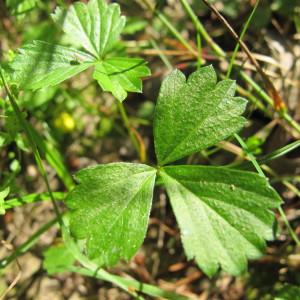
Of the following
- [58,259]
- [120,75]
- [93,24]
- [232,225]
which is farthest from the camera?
[58,259]

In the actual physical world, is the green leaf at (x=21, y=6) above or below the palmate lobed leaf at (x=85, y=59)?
above

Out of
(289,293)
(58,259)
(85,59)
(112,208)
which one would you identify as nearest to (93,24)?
(85,59)

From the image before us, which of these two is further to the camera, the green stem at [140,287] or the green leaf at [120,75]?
the green stem at [140,287]

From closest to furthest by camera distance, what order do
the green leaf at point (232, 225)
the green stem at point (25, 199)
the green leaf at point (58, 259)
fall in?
the green leaf at point (232, 225) → the green stem at point (25, 199) → the green leaf at point (58, 259)

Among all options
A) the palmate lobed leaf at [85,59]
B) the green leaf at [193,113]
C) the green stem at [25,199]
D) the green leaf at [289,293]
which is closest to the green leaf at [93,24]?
the palmate lobed leaf at [85,59]

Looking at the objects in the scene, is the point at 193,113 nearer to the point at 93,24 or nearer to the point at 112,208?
the point at 112,208

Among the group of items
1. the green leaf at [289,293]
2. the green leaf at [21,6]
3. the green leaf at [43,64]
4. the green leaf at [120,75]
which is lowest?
the green leaf at [289,293]

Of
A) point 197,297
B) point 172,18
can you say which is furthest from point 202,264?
point 172,18

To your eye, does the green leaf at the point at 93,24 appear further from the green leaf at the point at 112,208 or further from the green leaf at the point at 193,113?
the green leaf at the point at 112,208
